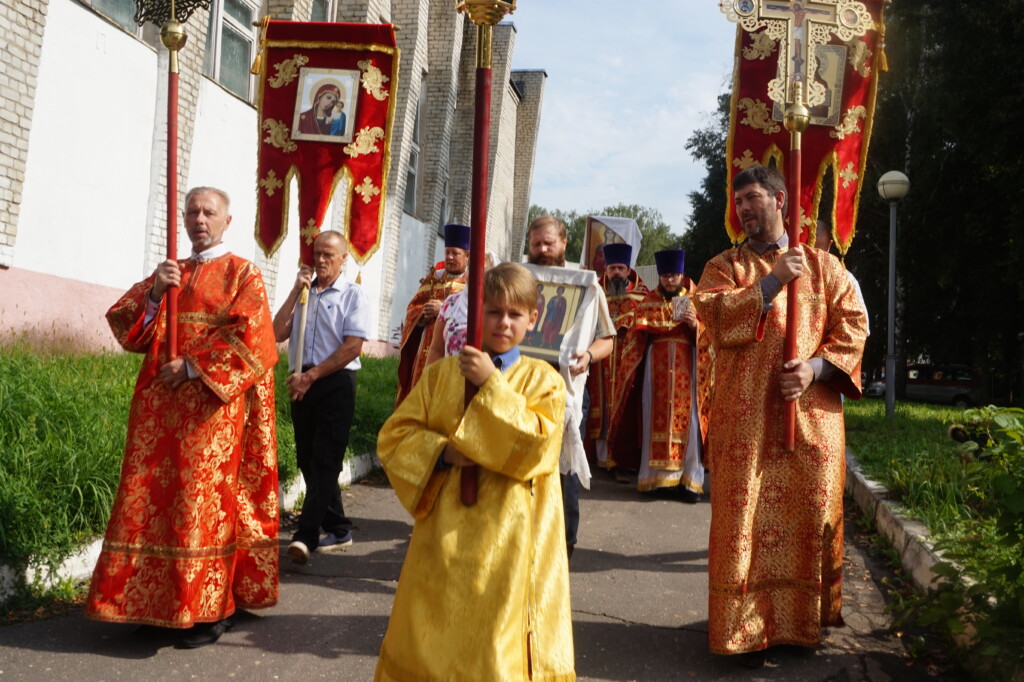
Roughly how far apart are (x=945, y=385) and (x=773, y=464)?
34.4 m

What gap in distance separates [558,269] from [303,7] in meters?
12.6

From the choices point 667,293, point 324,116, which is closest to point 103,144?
point 324,116

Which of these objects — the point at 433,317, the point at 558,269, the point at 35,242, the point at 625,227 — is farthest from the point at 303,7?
the point at 558,269

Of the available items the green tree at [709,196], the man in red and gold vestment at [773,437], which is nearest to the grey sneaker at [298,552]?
the man in red and gold vestment at [773,437]

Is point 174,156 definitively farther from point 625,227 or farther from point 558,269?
point 625,227

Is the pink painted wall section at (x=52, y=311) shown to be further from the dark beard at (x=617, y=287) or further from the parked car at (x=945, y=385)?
the parked car at (x=945, y=385)

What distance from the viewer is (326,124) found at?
274 inches

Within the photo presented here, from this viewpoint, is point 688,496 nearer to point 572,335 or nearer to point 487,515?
point 572,335

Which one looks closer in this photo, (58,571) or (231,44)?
(58,571)

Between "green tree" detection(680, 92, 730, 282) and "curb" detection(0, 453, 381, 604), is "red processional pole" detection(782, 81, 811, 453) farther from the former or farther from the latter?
"green tree" detection(680, 92, 730, 282)

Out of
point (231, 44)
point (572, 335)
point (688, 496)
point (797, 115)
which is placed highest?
point (231, 44)

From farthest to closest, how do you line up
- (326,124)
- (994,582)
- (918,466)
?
(918,466), (326,124), (994,582)

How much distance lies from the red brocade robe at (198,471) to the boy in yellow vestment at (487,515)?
A: 1631mm

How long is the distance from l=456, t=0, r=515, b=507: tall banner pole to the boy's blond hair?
113 millimetres
